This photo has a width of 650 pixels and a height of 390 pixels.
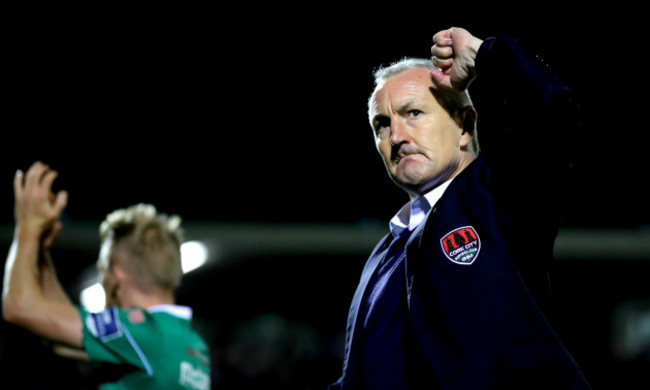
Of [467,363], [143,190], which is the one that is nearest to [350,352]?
[467,363]

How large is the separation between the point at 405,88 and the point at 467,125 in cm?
21

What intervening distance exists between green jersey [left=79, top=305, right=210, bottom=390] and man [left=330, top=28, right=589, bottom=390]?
3.56 feet

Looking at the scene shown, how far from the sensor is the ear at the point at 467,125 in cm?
200

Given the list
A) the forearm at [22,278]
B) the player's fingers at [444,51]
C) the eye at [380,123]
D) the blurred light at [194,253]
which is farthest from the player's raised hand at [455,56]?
the blurred light at [194,253]

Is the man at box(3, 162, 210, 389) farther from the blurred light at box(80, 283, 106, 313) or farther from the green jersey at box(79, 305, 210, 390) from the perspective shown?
the blurred light at box(80, 283, 106, 313)

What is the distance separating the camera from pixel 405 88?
199cm

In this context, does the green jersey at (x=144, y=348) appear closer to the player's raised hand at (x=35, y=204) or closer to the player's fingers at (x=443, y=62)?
the player's raised hand at (x=35, y=204)

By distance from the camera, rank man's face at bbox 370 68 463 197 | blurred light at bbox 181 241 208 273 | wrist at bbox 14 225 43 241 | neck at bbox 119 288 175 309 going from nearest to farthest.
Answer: man's face at bbox 370 68 463 197 < wrist at bbox 14 225 43 241 < neck at bbox 119 288 175 309 < blurred light at bbox 181 241 208 273

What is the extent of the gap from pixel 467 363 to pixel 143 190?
8683 mm

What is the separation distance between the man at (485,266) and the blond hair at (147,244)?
133 centimetres

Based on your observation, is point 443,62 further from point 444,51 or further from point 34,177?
point 34,177

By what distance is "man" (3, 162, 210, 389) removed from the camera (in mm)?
2561

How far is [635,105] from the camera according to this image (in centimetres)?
727

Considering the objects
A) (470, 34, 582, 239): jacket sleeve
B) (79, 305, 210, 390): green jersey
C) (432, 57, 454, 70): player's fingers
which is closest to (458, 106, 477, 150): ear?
(432, 57, 454, 70): player's fingers
